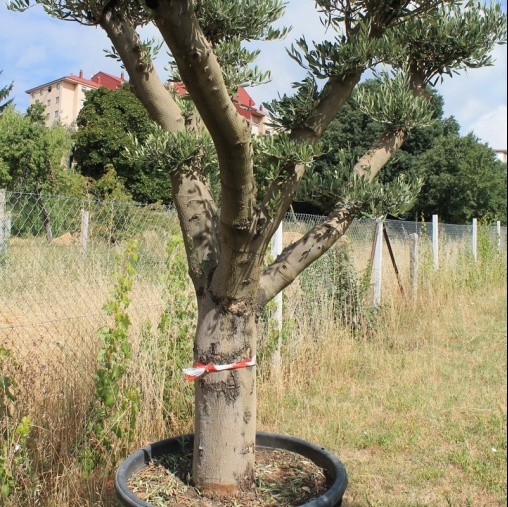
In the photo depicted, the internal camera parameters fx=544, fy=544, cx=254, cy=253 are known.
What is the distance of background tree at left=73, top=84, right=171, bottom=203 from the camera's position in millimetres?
23453

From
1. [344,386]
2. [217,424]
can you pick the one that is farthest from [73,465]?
[344,386]

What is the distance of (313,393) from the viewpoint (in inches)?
188

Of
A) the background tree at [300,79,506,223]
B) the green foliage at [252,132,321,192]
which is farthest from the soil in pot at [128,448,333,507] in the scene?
the background tree at [300,79,506,223]

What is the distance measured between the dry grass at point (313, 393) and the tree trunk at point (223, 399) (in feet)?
2.95

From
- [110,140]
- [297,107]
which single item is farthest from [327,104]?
[110,140]

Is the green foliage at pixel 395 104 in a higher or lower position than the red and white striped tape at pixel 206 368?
higher

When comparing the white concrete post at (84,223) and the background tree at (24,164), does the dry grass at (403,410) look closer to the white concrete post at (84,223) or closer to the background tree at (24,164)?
the white concrete post at (84,223)

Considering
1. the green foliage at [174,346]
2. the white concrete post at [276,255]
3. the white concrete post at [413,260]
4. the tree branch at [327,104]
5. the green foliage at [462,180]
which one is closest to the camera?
the tree branch at [327,104]

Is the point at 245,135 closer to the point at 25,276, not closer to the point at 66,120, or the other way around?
the point at 25,276

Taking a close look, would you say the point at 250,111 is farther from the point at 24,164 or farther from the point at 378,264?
the point at 24,164

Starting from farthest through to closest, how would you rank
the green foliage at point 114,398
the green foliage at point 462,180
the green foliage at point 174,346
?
the green foliage at point 462,180, the green foliage at point 174,346, the green foliage at point 114,398

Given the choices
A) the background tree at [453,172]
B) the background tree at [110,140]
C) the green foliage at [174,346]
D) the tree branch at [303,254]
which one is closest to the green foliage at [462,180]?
the background tree at [453,172]

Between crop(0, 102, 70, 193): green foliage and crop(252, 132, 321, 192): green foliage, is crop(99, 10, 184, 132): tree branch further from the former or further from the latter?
crop(0, 102, 70, 193): green foliage

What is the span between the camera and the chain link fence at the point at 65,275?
10.4 ft
